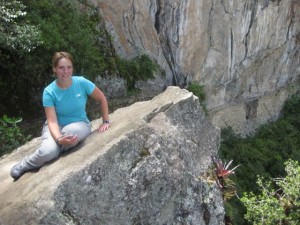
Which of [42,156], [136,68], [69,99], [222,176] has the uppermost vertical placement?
[69,99]

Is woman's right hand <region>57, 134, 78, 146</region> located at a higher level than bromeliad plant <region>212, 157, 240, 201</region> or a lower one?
higher

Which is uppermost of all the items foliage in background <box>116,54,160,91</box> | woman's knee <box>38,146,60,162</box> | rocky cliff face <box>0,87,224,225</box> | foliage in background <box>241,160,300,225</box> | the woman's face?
the woman's face

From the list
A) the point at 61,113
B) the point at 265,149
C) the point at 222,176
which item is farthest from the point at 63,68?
the point at 265,149

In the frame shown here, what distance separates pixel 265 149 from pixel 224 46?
426cm

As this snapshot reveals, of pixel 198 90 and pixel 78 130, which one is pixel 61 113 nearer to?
pixel 78 130

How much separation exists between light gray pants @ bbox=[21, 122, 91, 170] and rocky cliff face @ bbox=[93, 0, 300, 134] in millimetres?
8996

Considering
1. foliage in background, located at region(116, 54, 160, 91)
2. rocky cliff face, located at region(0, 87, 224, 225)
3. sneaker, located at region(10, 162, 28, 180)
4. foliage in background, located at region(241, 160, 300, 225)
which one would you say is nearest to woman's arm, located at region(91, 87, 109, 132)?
rocky cliff face, located at region(0, 87, 224, 225)

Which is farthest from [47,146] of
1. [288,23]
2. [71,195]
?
[288,23]

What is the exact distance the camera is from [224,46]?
16.1 metres

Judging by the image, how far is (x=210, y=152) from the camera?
17.1 ft

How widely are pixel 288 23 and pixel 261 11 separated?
2.51 meters

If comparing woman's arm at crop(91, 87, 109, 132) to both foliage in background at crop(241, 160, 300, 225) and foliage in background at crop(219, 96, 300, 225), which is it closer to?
foliage in background at crop(241, 160, 300, 225)

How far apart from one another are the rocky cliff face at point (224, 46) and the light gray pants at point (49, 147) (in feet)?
29.5

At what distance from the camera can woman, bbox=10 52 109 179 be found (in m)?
4.02
